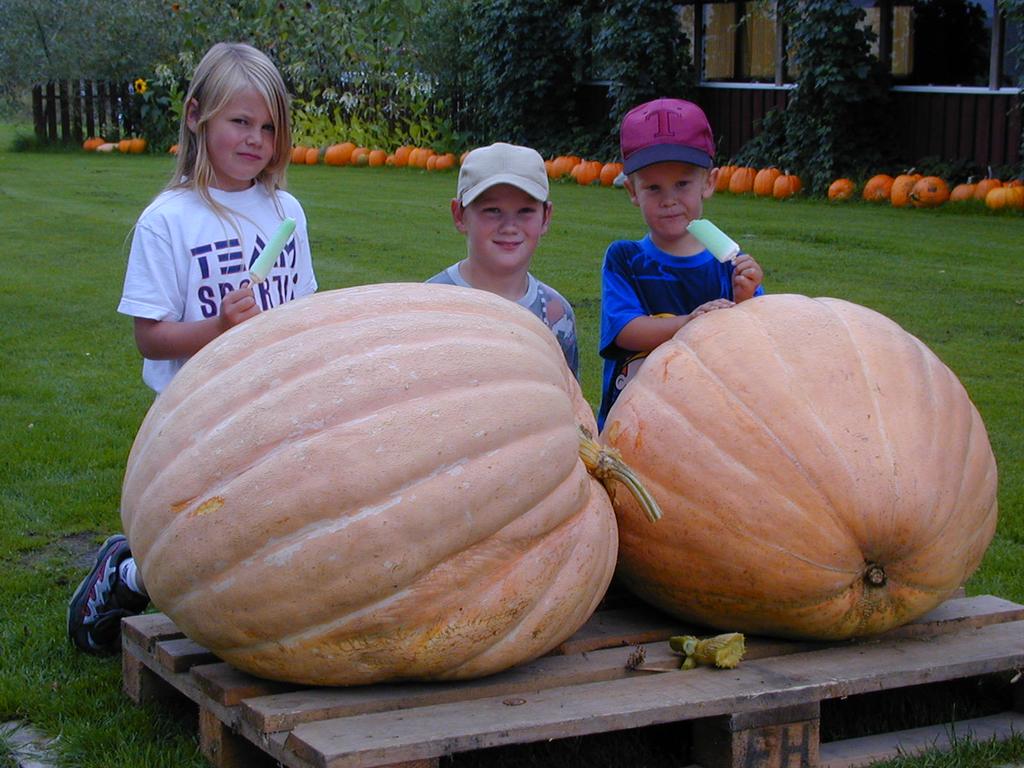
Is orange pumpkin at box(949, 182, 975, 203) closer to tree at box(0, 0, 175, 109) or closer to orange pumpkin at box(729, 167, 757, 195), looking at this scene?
orange pumpkin at box(729, 167, 757, 195)

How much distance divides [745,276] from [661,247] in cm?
43

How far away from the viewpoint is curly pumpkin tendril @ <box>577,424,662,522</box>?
2842 millimetres

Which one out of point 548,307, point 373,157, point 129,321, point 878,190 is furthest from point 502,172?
point 373,157

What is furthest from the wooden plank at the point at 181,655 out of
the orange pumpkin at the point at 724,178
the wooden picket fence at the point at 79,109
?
the wooden picket fence at the point at 79,109

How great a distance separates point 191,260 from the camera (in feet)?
11.7

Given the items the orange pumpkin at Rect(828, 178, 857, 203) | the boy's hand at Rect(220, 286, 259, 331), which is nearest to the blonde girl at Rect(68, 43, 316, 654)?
the boy's hand at Rect(220, 286, 259, 331)

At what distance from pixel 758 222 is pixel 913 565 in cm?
966

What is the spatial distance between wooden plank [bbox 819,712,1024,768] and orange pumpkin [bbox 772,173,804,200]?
1231 centimetres

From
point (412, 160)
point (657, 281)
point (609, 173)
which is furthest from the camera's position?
point (412, 160)

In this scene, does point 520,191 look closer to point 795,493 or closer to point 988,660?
point 795,493

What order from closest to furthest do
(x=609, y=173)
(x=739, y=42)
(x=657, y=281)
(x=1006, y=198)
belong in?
(x=657, y=281), (x=1006, y=198), (x=609, y=173), (x=739, y=42)

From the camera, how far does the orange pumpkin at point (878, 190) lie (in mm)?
14094

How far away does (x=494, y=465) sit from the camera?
2.55 m

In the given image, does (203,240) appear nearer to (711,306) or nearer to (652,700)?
(711,306)
